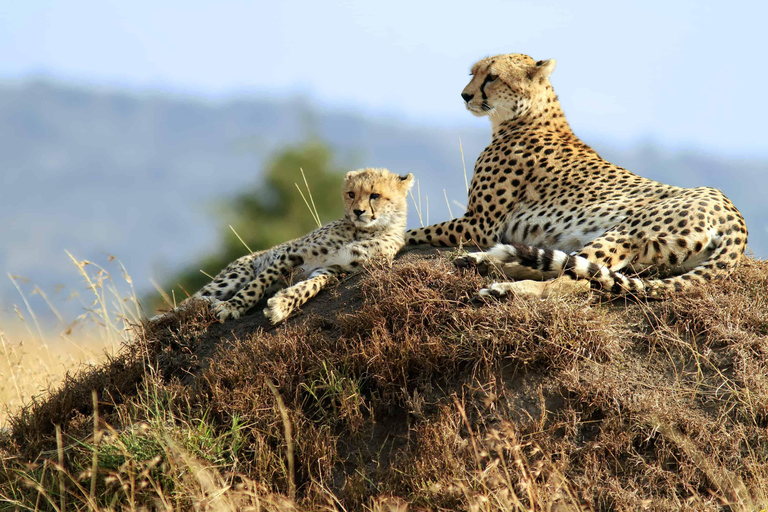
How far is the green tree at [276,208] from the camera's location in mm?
13547

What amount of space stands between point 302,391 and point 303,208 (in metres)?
11.5

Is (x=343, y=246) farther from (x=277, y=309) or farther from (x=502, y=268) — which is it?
(x=502, y=268)

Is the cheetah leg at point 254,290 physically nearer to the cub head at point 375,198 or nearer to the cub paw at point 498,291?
the cub head at point 375,198

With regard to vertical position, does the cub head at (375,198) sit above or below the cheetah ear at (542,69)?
below

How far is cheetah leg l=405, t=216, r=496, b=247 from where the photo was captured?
486 centimetres

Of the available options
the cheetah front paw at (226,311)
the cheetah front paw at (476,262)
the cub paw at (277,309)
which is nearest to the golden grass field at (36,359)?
the cheetah front paw at (226,311)

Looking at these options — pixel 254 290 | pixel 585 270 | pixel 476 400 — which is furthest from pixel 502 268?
pixel 254 290

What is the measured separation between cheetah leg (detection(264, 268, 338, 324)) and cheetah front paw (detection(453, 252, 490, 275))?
2.83 feet

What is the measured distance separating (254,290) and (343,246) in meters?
0.62

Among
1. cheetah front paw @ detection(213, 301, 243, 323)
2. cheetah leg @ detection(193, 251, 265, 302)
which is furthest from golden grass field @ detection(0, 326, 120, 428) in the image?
cheetah front paw @ detection(213, 301, 243, 323)

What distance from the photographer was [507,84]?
5.20 meters

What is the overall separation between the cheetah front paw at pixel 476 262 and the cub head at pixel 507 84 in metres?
1.79

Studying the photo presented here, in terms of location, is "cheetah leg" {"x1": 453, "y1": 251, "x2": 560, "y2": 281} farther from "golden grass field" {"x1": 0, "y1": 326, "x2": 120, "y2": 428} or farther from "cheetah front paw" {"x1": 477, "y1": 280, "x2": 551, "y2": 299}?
"golden grass field" {"x1": 0, "y1": 326, "x2": 120, "y2": 428}

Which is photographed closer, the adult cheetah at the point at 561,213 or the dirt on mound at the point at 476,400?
the dirt on mound at the point at 476,400
